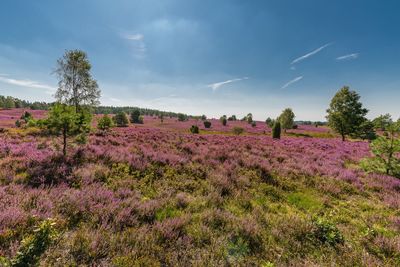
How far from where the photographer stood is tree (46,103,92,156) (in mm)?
8133

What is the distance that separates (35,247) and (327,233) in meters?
5.52

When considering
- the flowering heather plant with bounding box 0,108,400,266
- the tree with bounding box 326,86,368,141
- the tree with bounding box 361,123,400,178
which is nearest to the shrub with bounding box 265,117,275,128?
the tree with bounding box 326,86,368,141

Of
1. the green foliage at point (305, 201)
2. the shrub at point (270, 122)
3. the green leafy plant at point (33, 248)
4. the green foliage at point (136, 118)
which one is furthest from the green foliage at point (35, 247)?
the green foliage at point (136, 118)

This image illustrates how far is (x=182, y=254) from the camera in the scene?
334 cm

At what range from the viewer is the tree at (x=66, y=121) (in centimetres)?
813

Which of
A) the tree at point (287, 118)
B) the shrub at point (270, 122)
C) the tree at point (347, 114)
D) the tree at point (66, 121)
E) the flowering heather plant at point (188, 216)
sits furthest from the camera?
the shrub at point (270, 122)

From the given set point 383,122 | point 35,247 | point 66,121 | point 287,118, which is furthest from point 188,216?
point 287,118

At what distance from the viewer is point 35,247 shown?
264cm

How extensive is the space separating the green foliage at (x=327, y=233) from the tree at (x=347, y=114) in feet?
126

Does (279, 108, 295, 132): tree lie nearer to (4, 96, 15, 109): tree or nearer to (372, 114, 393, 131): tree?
(372, 114, 393, 131): tree

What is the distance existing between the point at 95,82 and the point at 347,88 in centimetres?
4759

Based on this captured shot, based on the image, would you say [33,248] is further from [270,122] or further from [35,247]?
[270,122]

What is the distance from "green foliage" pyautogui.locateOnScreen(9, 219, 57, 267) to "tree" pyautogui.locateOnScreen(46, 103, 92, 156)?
672 cm

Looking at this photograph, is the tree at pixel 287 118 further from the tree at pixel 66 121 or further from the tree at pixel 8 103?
the tree at pixel 8 103
